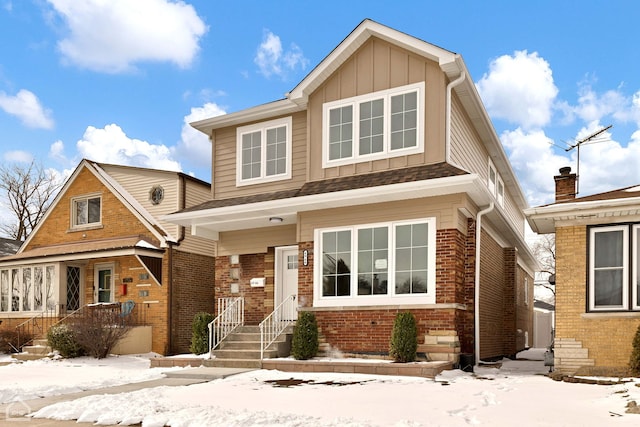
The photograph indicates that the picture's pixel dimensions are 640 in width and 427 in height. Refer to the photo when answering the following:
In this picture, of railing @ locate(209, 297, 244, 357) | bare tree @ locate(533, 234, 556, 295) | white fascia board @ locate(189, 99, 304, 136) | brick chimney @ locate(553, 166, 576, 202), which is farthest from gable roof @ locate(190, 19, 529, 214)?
bare tree @ locate(533, 234, 556, 295)

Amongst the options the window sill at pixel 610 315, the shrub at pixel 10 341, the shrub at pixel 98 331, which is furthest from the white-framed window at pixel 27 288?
the window sill at pixel 610 315

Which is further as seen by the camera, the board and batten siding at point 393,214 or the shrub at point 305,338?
the shrub at point 305,338

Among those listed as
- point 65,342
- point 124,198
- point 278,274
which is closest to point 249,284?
point 278,274

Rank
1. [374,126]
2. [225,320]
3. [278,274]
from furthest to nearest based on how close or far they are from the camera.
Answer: [278,274] < [225,320] < [374,126]

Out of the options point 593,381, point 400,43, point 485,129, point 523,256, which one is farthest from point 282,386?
point 523,256

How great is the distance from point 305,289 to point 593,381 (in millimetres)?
6102

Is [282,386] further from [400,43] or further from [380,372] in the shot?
[400,43]

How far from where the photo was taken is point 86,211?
21.0m

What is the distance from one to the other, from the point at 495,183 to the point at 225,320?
380 inches

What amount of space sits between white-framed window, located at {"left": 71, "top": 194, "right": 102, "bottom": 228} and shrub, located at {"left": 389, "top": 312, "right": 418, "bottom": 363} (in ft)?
42.8

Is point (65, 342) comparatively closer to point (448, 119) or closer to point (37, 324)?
point (37, 324)

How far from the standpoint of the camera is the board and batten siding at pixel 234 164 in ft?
47.8

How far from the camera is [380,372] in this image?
10836 mm

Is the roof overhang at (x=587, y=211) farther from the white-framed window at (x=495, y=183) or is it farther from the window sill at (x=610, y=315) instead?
the white-framed window at (x=495, y=183)
